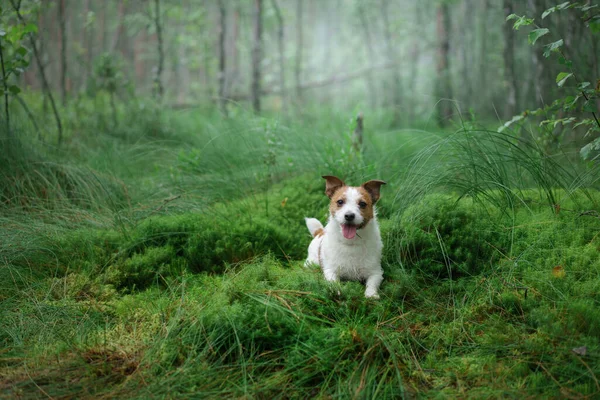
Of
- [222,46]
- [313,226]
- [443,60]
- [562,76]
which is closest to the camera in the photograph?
[562,76]

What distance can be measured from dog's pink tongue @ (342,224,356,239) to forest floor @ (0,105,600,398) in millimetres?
371

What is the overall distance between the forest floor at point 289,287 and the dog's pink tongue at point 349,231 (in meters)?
0.37

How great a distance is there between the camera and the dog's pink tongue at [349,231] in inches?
139

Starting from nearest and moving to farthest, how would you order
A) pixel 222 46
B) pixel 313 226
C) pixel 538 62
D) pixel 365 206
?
pixel 365 206
pixel 313 226
pixel 538 62
pixel 222 46

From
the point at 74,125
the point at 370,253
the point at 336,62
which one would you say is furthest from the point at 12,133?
the point at 336,62

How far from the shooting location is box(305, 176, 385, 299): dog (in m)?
3.57

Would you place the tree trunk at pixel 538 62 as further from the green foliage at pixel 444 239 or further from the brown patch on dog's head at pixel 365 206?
the brown patch on dog's head at pixel 365 206

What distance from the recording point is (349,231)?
3.54 metres

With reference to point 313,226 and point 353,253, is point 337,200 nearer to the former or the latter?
point 353,253

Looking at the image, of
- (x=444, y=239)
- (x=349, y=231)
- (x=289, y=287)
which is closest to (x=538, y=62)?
(x=444, y=239)

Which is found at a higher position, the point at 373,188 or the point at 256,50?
the point at 256,50

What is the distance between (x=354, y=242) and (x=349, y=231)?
17 centimetres

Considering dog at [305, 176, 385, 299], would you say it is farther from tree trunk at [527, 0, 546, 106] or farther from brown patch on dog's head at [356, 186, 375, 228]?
tree trunk at [527, 0, 546, 106]

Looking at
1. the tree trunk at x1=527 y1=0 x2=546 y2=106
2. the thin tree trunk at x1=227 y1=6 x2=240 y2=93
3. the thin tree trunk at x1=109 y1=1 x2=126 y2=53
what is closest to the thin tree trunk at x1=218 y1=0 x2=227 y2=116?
the thin tree trunk at x1=109 y1=1 x2=126 y2=53
